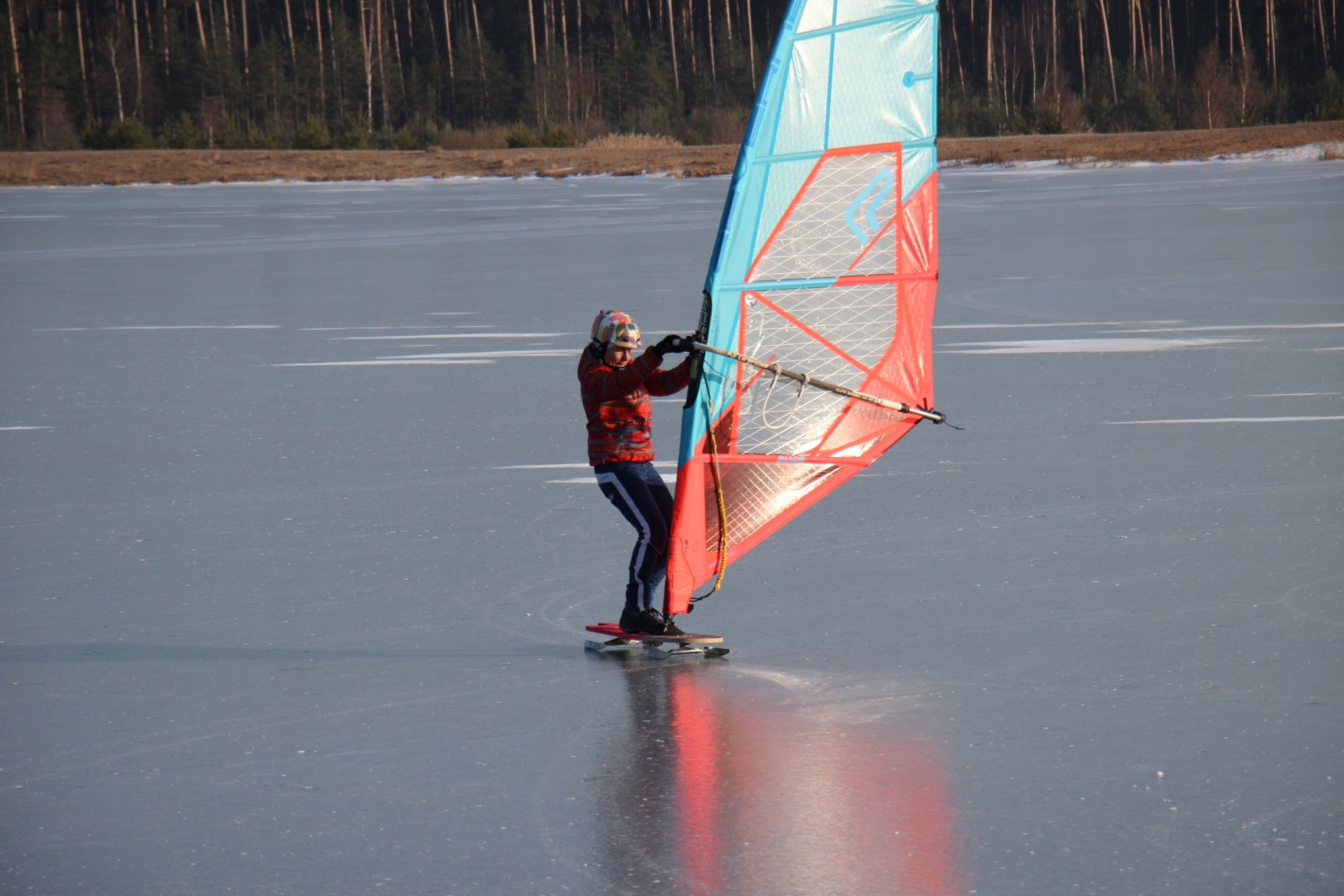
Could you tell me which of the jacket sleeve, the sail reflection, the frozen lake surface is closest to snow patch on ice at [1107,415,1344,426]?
the frozen lake surface

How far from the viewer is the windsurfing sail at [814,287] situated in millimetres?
6129

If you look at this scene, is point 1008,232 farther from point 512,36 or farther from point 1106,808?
point 512,36

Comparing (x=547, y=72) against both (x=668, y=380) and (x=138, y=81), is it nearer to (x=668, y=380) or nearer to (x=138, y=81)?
(x=138, y=81)

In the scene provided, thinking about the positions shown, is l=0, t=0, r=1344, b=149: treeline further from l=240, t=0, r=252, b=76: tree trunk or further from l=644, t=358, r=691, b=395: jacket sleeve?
l=644, t=358, r=691, b=395: jacket sleeve

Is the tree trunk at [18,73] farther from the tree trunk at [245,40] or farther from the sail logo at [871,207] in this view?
the sail logo at [871,207]

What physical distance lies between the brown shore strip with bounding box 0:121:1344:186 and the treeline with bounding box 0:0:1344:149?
19.0ft

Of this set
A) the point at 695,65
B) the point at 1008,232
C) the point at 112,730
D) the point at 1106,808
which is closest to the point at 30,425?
the point at 112,730

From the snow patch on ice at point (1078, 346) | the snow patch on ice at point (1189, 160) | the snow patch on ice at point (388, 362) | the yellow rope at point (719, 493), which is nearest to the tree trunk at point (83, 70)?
the snow patch on ice at point (1189, 160)

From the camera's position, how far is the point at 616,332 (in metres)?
5.86

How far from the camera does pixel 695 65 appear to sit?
3182 inches

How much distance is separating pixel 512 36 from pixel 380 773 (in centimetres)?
9263

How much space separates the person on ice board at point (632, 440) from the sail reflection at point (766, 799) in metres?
0.53

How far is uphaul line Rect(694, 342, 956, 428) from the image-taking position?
595 centimetres

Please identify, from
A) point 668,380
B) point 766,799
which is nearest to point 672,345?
point 668,380
